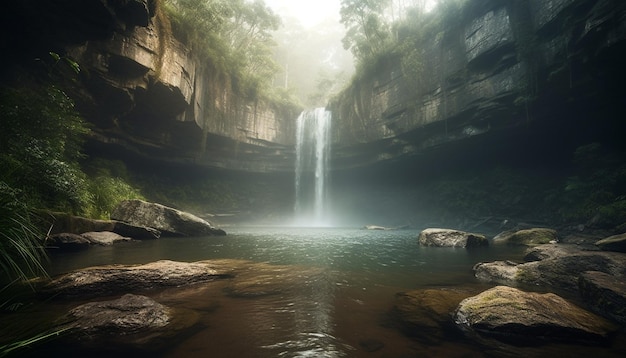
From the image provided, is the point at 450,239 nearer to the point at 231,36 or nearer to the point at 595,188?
the point at 595,188

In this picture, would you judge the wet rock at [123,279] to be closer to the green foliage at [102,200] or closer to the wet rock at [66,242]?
Result: the wet rock at [66,242]

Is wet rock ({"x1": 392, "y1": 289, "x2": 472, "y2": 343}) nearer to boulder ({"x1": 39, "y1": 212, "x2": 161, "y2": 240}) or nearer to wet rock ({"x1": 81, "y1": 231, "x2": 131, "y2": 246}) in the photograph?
boulder ({"x1": 39, "y1": 212, "x2": 161, "y2": 240})

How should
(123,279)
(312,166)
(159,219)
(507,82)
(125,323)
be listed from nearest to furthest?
(125,323), (123,279), (159,219), (507,82), (312,166)

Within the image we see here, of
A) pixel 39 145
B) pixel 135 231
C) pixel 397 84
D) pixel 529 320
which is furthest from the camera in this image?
pixel 397 84

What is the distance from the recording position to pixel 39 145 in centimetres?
909

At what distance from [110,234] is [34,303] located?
7.41 meters

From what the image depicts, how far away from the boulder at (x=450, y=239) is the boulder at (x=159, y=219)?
9922mm

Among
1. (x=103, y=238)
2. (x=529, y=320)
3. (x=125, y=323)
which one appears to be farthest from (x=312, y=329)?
(x=103, y=238)

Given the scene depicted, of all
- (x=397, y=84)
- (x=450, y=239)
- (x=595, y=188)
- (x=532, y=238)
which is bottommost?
(x=450, y=239)

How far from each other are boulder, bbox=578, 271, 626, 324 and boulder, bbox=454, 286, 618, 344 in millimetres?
357

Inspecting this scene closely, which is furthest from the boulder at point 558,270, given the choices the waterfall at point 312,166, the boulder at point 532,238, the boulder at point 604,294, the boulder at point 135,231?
the waterfall at point 312,166

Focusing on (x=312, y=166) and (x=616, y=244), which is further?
(x=312, y=166)

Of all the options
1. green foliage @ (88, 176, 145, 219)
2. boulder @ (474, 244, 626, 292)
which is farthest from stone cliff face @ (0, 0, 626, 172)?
boulder @ (474, 244, 626, 292)

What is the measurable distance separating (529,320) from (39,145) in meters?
13.2
